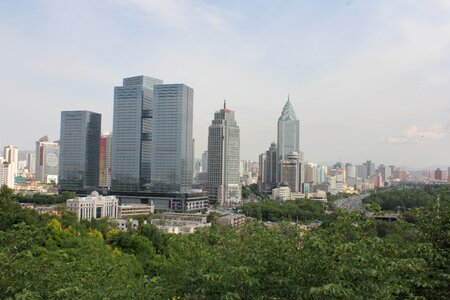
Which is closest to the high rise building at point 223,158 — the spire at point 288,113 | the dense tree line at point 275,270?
the spire at point 288,113

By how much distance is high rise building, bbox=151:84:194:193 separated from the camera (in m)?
38.0

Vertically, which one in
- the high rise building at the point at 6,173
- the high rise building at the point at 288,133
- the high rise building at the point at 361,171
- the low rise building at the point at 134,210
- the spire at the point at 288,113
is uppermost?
the spire at the point at 288,113

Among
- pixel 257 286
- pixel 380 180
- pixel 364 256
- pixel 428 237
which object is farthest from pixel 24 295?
pixel 380 180

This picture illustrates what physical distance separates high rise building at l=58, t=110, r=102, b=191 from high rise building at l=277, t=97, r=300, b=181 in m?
43.3

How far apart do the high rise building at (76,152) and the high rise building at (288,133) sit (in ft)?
142

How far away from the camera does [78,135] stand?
4488 cm

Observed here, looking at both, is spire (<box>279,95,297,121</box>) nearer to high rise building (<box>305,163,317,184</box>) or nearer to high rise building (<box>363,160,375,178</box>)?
high rise building (<box>305,163,317,184</box>)

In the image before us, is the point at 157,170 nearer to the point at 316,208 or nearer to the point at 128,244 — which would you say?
the point at 316,208

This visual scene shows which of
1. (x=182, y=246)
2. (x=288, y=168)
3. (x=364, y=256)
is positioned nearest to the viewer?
(x=364, y=256)

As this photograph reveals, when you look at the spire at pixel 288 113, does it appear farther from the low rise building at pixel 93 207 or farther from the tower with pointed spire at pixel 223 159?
the low rise building at pixel 93 207

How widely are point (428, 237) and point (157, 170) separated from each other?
34839 millimetres

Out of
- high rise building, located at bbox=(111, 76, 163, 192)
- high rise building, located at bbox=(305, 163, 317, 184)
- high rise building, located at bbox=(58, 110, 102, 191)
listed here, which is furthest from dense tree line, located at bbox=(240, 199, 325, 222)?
high rise building, located at bbox=(305, 163, 317, 184)

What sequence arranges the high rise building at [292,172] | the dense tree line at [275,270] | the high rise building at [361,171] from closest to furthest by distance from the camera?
the dense tree line at [275,270]
the high rise building at [292,172]
the high rise building at [361,171]

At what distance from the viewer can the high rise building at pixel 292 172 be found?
69.8 meters
